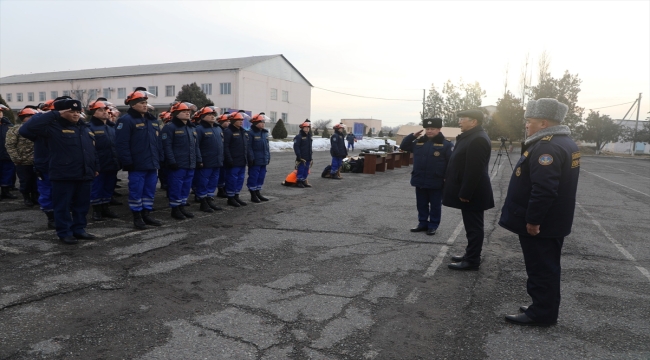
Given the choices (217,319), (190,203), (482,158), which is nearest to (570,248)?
(482,158)

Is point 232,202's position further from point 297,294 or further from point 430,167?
point 297,294

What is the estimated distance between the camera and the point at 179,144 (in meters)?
7.48

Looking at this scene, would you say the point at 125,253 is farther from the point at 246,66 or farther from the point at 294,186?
the point at 246,66

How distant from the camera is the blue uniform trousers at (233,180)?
9104 millimetres

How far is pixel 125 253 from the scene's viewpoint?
5.51 m

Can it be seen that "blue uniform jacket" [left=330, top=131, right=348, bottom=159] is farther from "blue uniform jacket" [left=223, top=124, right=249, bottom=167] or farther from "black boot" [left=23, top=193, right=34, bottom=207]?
"black boot" [left=23, top=193, right=34, bottom=207]

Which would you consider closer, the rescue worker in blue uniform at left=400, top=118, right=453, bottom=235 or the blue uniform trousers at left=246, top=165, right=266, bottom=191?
the rescue worker in blue uniform at left=400, top=118, right=453, bottom=235

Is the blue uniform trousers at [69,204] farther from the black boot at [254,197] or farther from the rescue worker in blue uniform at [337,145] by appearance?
the rescue worker in blue uniform at [337,145]

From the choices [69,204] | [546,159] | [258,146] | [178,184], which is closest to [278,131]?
[258,146]

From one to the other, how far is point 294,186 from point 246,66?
39.9m

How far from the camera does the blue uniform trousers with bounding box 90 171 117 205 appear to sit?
7453 millimetres

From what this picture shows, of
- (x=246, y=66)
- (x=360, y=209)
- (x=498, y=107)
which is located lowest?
(x=360, y=209)

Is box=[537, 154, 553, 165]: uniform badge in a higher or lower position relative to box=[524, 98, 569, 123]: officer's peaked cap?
lower

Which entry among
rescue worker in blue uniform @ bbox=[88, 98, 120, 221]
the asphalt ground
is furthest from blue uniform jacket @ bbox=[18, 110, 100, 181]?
rescue worker in blue uniform @ bbox=[88, 98, 120, 221]
